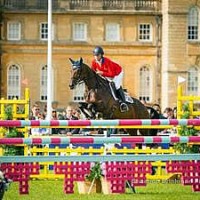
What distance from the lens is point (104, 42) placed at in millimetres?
67312

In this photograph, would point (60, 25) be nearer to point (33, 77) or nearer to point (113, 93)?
point (33, 77)

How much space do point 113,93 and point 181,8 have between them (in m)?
40.8

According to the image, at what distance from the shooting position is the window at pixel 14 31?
66.6 m

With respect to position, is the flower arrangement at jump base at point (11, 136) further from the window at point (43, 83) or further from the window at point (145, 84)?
the window at point (145, 84)

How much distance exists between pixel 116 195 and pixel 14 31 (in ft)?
164

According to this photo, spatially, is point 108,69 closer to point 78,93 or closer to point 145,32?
point 78,93

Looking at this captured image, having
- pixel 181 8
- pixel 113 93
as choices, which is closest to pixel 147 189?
pixel 113 93

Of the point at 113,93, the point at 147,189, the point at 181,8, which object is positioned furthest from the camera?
the point at 181,8

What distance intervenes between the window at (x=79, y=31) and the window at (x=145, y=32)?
3.77m

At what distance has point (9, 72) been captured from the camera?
218ft

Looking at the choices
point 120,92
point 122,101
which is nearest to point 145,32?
point 120,92

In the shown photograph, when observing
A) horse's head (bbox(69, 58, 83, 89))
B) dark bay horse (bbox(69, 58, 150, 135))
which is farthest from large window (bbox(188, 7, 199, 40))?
horse's head (bbox(69, 58, 83, 89))

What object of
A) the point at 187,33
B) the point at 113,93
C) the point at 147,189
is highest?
the point at 187,33

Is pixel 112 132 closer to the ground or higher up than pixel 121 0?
closer to the ground
